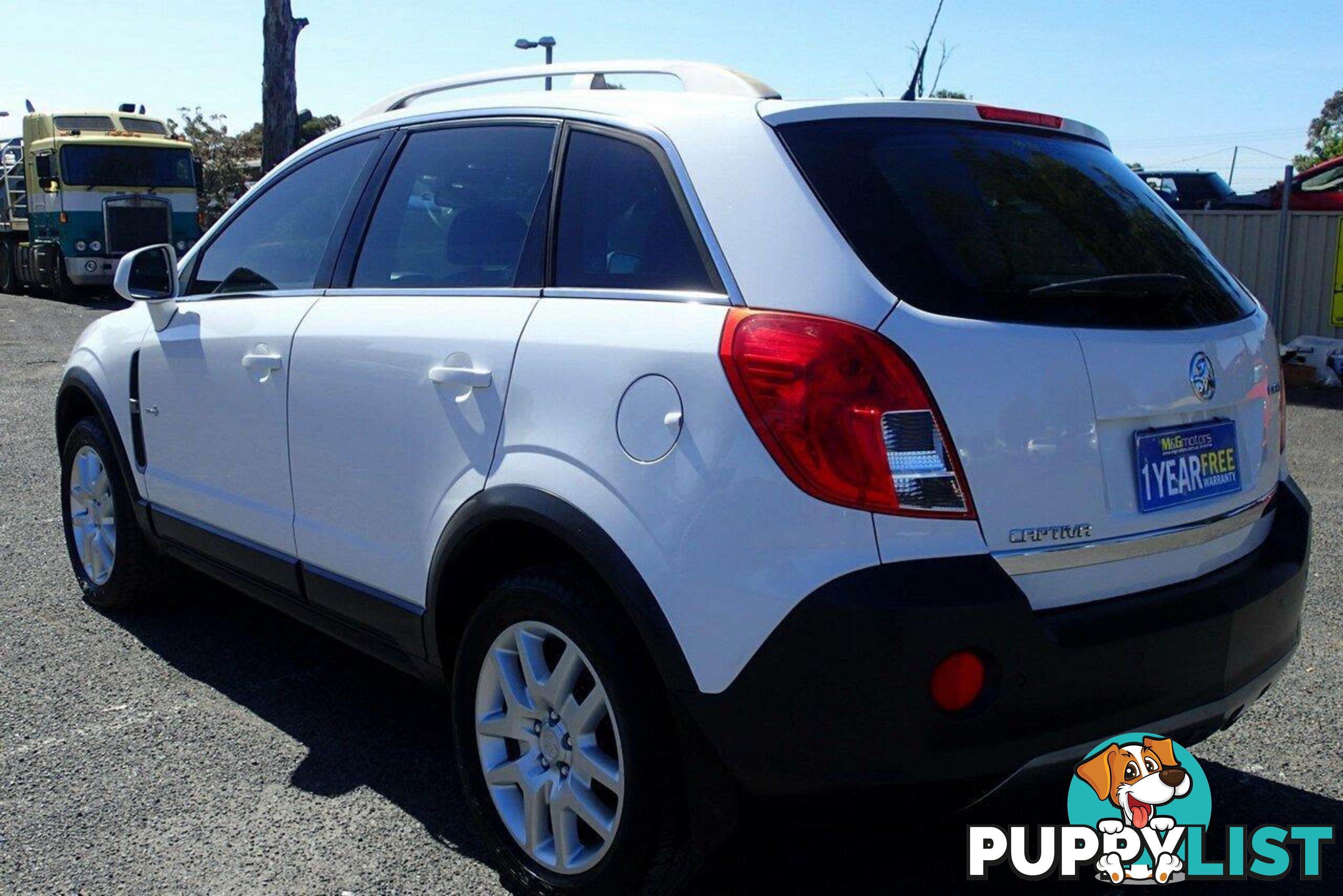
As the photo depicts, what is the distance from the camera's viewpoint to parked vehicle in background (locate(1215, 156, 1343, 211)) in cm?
1292

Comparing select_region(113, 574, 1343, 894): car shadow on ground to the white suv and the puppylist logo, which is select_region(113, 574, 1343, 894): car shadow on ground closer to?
the puppylist logo

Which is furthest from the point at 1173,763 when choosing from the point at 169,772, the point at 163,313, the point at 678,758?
the point at 163,313

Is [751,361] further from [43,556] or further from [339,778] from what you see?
[43,556]

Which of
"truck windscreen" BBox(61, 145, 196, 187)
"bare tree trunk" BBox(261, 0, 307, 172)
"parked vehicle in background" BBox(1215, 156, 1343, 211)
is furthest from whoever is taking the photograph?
"truck windscreen" BBox(61, 145, 196, 187)

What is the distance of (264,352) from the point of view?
377cm

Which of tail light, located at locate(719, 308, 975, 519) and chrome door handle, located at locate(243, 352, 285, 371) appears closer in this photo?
tail light, located at locate(719, 308, 975, 519)

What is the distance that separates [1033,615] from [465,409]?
4.47 feet

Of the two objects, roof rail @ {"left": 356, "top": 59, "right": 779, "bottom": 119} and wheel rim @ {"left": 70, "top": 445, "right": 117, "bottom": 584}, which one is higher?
roof rail @ {"left": 356, "top": 59, "right": 779, "bottom": 119}

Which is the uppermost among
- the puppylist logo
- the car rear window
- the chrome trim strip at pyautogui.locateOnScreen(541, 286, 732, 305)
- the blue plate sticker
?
the car rear window

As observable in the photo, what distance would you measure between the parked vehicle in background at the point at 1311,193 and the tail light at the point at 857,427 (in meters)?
11.6

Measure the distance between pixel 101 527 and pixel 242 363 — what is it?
1.57 metres

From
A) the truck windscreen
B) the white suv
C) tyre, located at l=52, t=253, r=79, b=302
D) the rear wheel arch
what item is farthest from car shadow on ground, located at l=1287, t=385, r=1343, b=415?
tyre, located at l=52, t=253, r=79, b=302

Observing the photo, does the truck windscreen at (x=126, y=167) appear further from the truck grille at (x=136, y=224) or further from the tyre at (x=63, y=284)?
the tyre at (x=63, y=284)

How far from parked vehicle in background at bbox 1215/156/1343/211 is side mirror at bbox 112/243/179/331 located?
1110 centimetres
